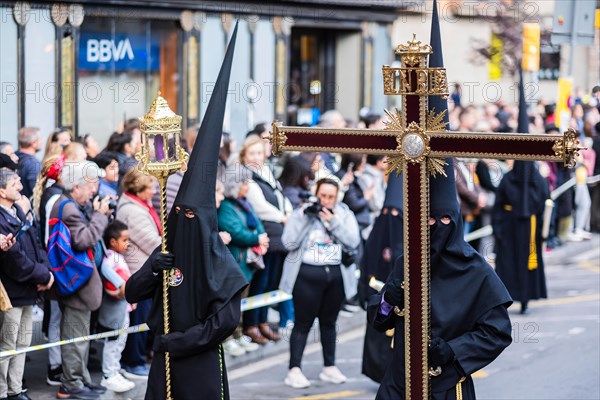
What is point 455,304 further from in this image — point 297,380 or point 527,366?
point 527,366

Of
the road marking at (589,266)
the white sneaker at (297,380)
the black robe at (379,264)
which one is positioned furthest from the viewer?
the road marking at (589,266)

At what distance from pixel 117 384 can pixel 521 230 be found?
18.2 ft

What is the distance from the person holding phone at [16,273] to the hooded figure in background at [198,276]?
2047 mm

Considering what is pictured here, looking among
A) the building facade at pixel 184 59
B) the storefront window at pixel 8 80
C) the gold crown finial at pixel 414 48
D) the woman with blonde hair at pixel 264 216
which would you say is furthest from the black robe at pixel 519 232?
the gold crown finial at pixel 414 48

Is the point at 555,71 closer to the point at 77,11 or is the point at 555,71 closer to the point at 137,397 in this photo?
the point at 77,11

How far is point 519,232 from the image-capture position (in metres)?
13.4

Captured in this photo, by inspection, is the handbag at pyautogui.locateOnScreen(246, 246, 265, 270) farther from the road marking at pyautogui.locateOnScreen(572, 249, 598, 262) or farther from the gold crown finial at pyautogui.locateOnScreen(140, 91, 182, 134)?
the road marking at pyautogui.locateOnScreen(572, 249, 598, 262)

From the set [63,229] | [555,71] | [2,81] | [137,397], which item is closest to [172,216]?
[63,229]

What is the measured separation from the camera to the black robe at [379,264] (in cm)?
999

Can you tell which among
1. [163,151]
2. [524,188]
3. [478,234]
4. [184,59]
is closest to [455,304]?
[163,151]

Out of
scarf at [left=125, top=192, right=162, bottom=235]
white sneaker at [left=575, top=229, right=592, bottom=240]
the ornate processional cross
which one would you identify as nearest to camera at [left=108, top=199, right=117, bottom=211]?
scarf at [left=125, top=192, right=162, bottom=235]

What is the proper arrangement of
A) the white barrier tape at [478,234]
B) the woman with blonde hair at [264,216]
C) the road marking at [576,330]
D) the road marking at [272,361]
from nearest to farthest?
the road marking at [272,361]
the woman with blonde hair at [264,216]
the road marking at [576,330]
the white barrier tape at [478,234]

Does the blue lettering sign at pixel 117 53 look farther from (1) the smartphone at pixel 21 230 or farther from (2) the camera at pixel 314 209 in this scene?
(1) the smartphone at pixel 21 230

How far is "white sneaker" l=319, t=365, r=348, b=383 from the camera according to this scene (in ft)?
34.8
